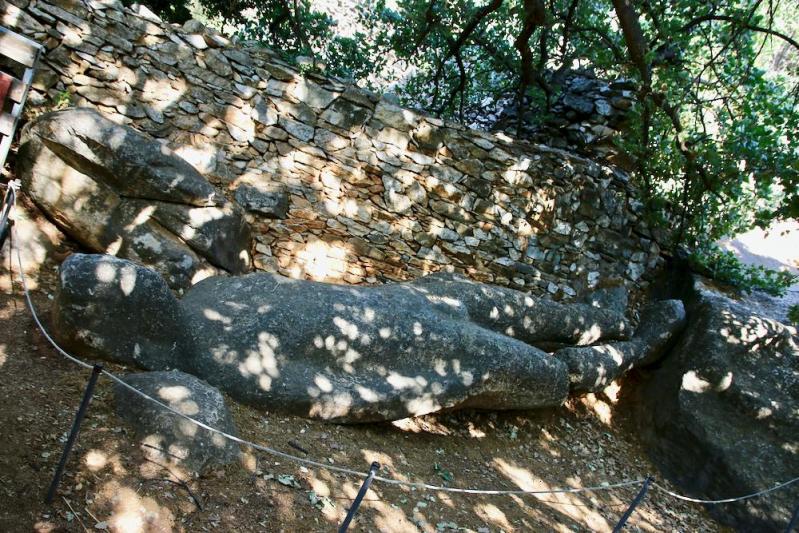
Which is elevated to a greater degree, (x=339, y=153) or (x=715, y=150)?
(x=715, y=150)

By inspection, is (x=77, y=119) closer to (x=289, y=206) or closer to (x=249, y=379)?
(x=289, y=206)

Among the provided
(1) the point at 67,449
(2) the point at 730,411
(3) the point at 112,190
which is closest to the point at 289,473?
(1) the point at 67,449

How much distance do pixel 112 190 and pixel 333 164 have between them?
2.06 metres

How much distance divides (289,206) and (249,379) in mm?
2329

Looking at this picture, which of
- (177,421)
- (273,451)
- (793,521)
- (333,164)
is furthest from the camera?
(333,164)

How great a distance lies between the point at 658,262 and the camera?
6.60 meters

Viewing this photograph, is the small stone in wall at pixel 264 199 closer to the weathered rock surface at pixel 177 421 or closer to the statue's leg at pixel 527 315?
the statue's leg at pixel 527 315

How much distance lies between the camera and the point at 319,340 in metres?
3.83

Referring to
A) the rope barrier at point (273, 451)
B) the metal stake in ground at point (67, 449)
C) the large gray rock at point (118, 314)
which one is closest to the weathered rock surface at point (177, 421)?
the rope barrier at point (273, 451)

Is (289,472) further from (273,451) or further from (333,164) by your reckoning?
(333,164)

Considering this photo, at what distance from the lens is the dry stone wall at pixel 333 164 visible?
16.5ft

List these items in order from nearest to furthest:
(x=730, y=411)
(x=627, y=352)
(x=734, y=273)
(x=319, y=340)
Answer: (x=319, y=340)
(x=730, y=411)
(x=627, y=352)
(x=734, y=273)

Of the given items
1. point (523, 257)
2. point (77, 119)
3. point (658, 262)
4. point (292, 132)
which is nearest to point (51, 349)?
point (77, 119)

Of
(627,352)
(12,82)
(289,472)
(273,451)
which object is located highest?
(12,82)
